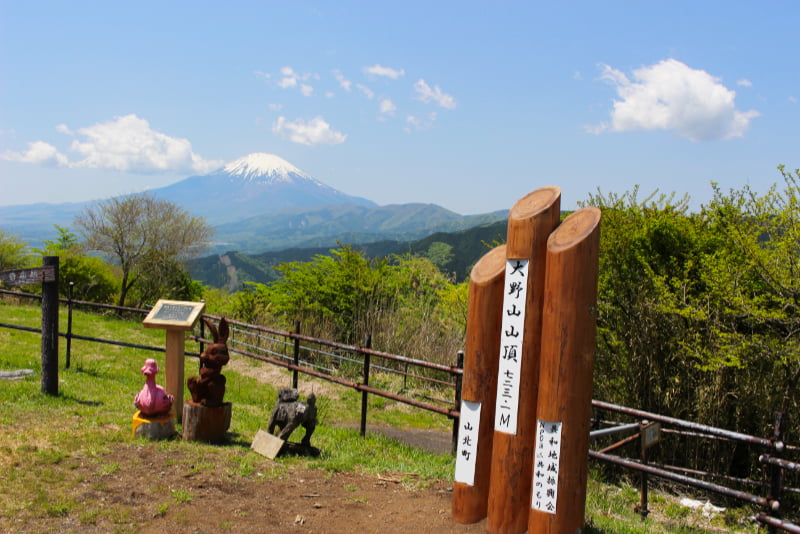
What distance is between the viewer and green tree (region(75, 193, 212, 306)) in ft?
78.7

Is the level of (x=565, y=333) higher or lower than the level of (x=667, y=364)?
higher

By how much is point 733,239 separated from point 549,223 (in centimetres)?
505

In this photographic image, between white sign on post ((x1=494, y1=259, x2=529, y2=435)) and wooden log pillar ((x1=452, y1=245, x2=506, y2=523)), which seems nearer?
white sign on post ((x1=494, y1=259, x2=529, y2=435))

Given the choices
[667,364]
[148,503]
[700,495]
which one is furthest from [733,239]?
[148,503]

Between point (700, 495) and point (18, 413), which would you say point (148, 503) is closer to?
point (18, 413)

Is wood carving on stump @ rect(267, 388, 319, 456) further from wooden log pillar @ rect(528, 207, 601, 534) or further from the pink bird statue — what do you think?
wooden log pillar @ rect(528, 207, 601, 534)

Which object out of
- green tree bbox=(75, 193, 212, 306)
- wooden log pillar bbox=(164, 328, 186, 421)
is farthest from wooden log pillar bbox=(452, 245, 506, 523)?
green tree bbox=(75, 193, 212, 306)

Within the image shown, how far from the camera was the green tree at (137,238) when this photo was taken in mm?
23998

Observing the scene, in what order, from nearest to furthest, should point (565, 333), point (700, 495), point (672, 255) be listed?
point (565, 333) < point (700, 495) < point (672, 255)

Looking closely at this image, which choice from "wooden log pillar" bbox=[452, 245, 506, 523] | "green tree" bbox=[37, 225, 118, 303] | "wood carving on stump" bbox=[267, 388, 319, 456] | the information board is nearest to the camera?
"wooden log pillar" bbox=[452, 245, 506, 523]

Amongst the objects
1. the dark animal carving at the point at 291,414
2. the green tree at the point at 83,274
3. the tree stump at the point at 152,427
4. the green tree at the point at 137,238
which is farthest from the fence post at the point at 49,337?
the green tree at the point at 137,238

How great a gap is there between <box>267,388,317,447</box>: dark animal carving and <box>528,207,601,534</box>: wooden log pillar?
2456mm

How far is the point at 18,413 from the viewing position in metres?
5.96

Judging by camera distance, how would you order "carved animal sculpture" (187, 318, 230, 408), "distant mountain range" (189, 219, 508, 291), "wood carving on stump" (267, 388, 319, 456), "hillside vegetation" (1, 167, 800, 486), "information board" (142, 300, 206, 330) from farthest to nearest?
"distant mountain range" (189, 219, 508, 291), "hillside vegetation" (1, 167, 800, 486), "information board" (142, 300, 206, 330), "carved animal sculpture" (187, 318, 230, 408), "wood carving on stump" (267, 388, 319, 456)
